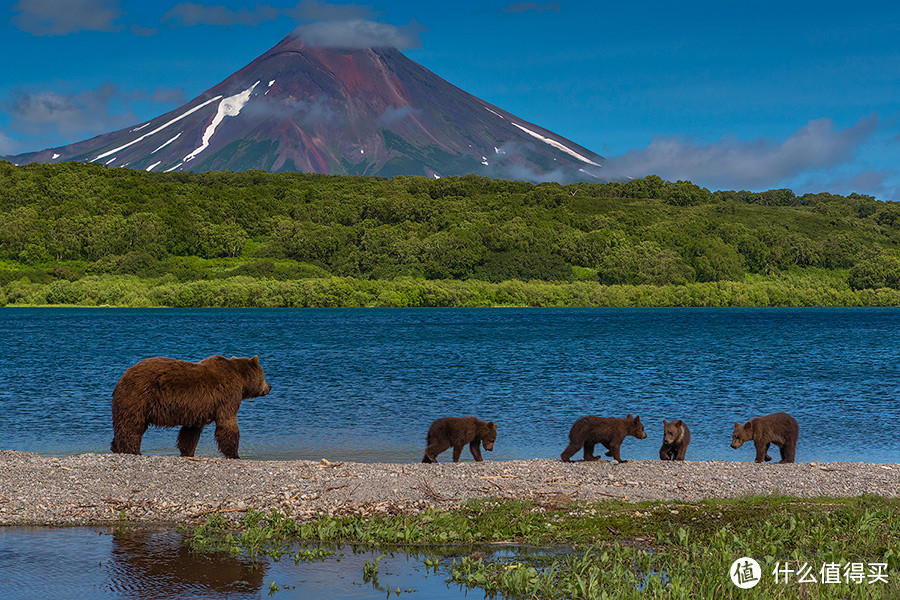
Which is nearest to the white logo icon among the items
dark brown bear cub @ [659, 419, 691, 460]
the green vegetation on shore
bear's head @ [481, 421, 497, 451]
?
the green vegetation on shore

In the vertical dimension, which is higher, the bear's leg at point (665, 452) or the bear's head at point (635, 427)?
the bear's head at point (635, 427)

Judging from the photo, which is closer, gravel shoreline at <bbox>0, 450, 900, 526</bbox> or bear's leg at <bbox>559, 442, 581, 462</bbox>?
gravel shoreline at <bbox>0, 450, 900, 526</bbox>

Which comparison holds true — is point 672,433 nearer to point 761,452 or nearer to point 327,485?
point 761,452

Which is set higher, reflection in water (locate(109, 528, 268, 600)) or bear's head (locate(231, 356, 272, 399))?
bear's head (locate(231, 356, 272, 399))

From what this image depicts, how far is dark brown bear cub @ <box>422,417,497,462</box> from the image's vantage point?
15883 millimetres

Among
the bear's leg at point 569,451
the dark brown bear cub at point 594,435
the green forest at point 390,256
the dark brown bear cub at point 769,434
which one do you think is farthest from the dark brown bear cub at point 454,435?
the green forest at point 390,256

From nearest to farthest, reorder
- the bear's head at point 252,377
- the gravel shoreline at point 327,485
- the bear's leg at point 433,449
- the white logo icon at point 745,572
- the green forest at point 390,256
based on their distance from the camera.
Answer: the white logo icon at point 745,572, the gravel shoreline at point 327,485, the bear's head at point 252,377, the bear's leg at point 433,449, the green forest at point 390,256

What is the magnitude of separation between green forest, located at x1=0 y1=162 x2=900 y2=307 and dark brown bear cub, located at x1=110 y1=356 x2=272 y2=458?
132431 mm

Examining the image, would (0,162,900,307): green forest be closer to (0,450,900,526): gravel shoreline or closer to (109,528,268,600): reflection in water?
(0,450,900,526): gravel shoreline

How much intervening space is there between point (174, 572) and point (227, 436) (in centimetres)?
587

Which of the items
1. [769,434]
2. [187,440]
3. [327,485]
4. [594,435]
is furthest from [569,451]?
[187,440]

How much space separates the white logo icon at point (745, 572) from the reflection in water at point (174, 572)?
181 inches

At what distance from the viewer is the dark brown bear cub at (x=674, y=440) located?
16.3 metres

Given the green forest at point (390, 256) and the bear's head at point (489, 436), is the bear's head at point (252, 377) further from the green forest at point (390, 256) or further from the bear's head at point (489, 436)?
the green forest at point (390, 256)
